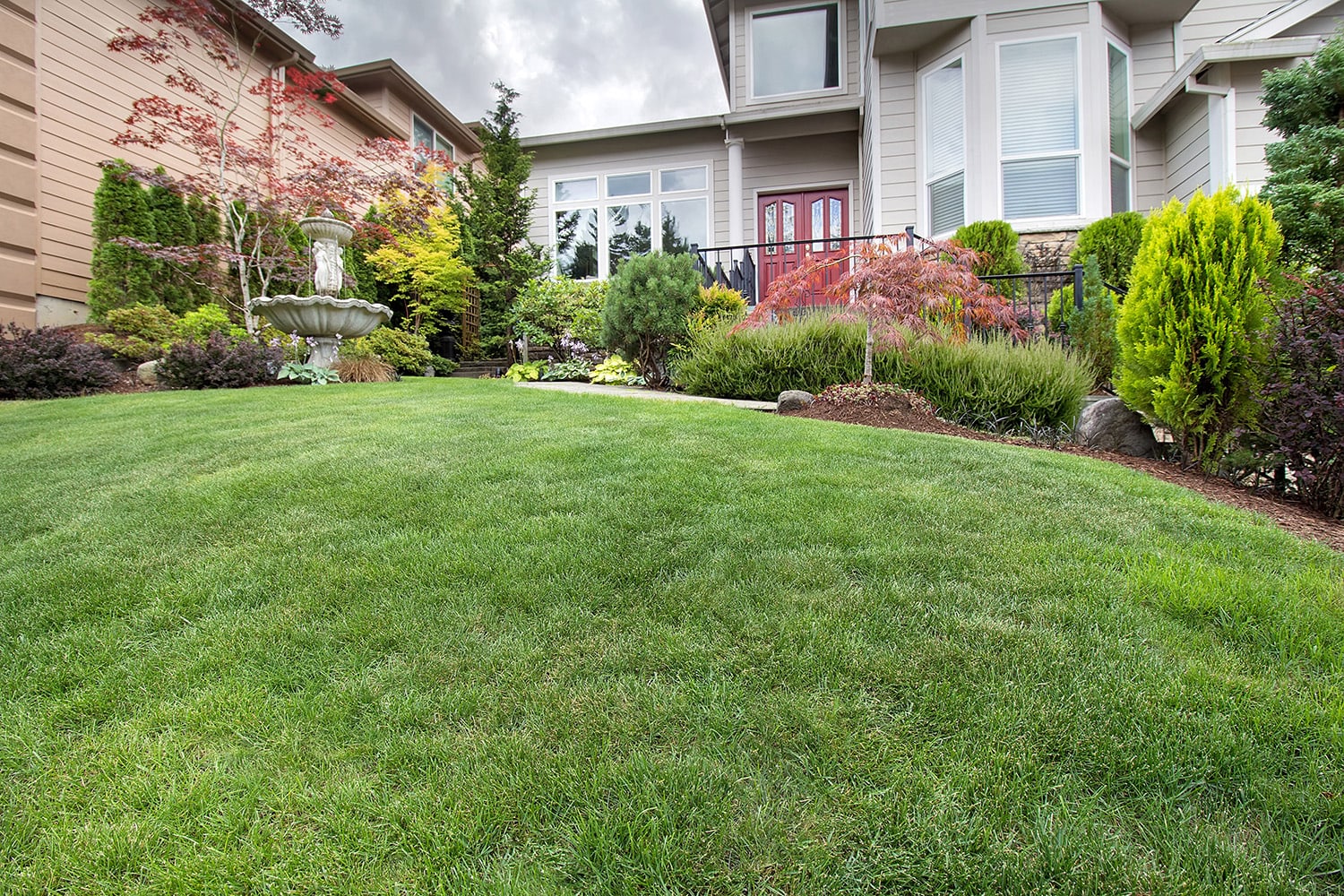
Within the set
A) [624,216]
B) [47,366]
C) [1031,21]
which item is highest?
[1031,21]

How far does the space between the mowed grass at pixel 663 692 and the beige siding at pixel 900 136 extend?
23.6 ft

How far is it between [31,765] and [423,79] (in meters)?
19.9

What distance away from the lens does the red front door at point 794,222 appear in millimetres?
10891

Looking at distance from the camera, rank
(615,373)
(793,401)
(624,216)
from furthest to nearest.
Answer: (624,216) → (615,373) → (793,401)

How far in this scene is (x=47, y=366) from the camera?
219 inches

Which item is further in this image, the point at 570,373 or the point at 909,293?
the point at 570,373

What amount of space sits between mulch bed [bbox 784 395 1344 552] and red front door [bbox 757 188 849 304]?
625cm

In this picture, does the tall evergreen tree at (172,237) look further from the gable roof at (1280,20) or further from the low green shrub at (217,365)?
the gable roof at (1280,20)

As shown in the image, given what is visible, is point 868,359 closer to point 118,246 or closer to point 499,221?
point 499,221

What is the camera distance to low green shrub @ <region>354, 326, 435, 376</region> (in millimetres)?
8883

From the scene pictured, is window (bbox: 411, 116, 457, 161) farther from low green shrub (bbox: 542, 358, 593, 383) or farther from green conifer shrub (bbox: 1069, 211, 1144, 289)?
green conifer shrub (bbox: 1069, 211, 1144, 289)

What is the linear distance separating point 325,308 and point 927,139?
808cm

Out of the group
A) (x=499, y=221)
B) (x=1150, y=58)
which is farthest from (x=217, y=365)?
(x=1150, y=58)

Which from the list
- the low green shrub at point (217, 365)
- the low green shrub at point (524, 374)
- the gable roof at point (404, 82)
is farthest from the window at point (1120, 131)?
the low green shrub at point (217, 365)
